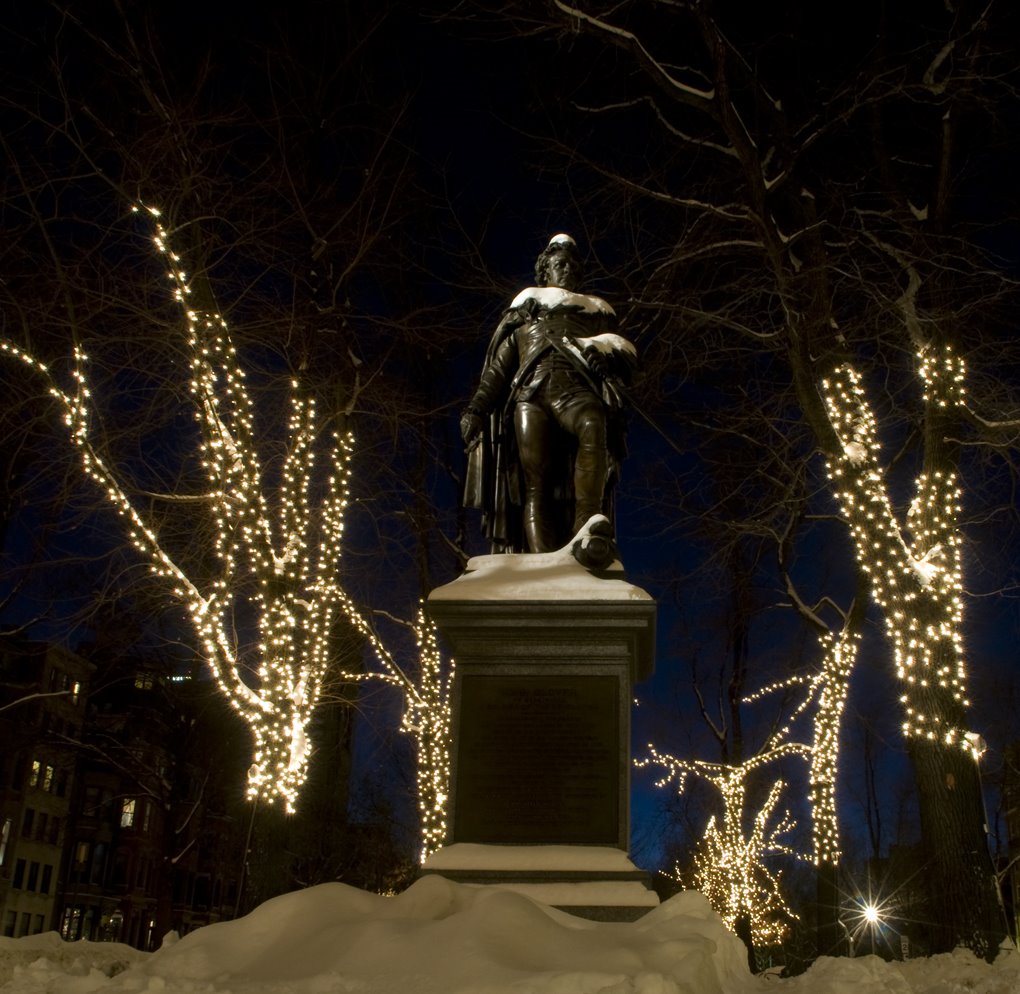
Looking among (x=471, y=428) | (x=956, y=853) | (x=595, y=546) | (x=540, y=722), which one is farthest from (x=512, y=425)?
(x=956, y=853)

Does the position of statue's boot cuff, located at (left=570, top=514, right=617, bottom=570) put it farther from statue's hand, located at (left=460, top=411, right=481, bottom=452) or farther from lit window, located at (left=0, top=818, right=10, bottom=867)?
lit window, located at (left=0, top=818, right=10, bottom=867)

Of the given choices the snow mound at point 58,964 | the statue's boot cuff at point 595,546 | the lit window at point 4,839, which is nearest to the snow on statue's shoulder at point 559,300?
the statue's boot cuff at point 595,546

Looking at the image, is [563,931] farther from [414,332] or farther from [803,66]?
[414,332]

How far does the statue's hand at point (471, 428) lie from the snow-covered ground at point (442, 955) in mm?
3890

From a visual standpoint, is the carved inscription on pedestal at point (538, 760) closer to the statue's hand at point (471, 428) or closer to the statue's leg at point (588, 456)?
the statue's leg at point (588, 456)

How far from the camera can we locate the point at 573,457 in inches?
332

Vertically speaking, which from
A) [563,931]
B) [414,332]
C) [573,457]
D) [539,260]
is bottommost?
[563,931]

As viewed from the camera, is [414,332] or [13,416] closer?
[13,416]

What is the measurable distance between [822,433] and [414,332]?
25.9ft

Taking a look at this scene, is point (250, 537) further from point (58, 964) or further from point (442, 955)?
point (442, 955)

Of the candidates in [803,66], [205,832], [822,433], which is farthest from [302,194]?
[205,832]

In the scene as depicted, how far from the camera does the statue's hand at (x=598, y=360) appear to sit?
8281 mm

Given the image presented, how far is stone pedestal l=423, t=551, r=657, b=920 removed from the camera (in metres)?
6.50

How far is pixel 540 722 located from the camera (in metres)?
6.91
